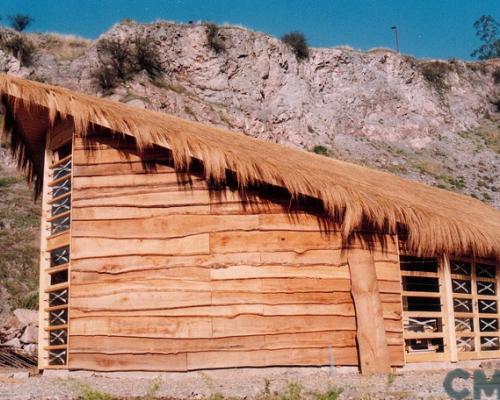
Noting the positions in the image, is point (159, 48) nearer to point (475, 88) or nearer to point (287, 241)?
point (475, 88)

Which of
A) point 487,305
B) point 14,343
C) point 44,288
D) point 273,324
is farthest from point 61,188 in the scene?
point 487,305

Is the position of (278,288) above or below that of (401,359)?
above

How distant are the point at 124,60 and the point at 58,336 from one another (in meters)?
26.1

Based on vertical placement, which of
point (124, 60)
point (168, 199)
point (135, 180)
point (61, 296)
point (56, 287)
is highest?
point (124, 60)

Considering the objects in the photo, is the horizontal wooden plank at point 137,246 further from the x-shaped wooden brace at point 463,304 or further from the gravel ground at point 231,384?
the x-shaped wooden brace at point 463,304

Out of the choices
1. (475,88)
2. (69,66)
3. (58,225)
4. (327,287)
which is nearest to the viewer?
(327,287)

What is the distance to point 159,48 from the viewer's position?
114 ft

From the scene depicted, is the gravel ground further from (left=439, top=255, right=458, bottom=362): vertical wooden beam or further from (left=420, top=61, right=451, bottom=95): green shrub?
(left=420, top=61, right=451, bottom=95): green shrub

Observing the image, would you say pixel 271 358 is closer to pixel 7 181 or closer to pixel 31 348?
pixel 31 348

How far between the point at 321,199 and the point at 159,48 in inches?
1112

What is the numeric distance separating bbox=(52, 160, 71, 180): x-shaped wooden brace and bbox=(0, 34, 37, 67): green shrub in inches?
1022

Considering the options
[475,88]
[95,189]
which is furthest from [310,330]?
[475,88]

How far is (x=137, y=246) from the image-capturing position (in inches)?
317

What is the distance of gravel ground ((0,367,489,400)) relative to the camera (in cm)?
591
